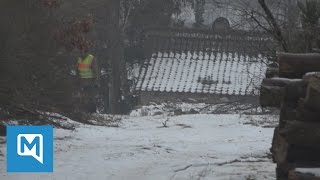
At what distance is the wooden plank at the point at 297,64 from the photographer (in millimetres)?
5373

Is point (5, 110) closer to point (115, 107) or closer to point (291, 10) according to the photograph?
point (291, 10)

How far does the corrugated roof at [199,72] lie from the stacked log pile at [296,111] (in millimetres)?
13819

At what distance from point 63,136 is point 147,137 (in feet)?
4.01

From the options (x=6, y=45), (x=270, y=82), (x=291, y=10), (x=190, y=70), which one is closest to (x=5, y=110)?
(x=6, y=45)

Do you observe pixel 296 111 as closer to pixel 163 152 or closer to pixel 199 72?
pixel 163 152

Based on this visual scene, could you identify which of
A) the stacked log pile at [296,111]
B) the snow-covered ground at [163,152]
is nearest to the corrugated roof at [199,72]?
the snow-covered ground at [163,152]

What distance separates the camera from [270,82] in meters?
5.56

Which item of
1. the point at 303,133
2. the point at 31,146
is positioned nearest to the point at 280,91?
the point at 303,133

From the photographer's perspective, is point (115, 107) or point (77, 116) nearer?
point (77, 116)

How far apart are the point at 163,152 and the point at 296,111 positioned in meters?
3.24

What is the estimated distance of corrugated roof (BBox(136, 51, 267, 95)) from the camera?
20.4 metres

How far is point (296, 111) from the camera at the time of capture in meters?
Answer: 5.13

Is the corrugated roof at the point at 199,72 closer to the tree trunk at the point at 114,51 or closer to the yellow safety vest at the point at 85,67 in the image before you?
the tree trunk at the point at 114,51

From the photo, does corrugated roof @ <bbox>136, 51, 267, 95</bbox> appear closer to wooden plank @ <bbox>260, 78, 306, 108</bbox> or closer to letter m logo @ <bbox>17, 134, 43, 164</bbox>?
letter m logo @ <bbox>17, 134, 43, 164</bbox>
